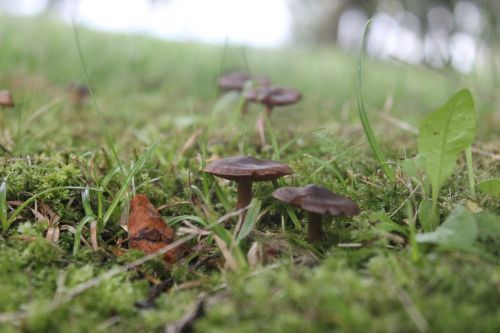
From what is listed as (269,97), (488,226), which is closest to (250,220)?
(488,226)

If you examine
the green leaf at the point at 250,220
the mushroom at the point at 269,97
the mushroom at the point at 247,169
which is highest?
the mushroom at the point at 269,97

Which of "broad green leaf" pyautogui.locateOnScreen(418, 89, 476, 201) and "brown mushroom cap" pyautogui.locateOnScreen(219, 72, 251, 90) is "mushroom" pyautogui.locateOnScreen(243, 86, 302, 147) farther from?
"broad green leaf" pyautogui.locateOnScreen(418, 89, 476, 201)

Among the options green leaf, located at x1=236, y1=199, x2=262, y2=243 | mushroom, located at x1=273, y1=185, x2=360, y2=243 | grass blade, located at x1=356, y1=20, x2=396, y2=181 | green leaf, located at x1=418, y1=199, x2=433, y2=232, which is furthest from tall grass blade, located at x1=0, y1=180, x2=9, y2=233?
green leaf, located at x1=418, y1=199, x2=433, y2=232

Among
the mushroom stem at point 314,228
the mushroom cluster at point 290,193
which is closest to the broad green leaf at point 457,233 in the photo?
the mushroom cluster at point 290,193

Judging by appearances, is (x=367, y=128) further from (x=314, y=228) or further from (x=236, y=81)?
(x=236, y=81)

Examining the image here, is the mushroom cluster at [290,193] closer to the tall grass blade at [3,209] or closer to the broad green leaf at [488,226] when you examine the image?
the broad green leaf at [488,226]
